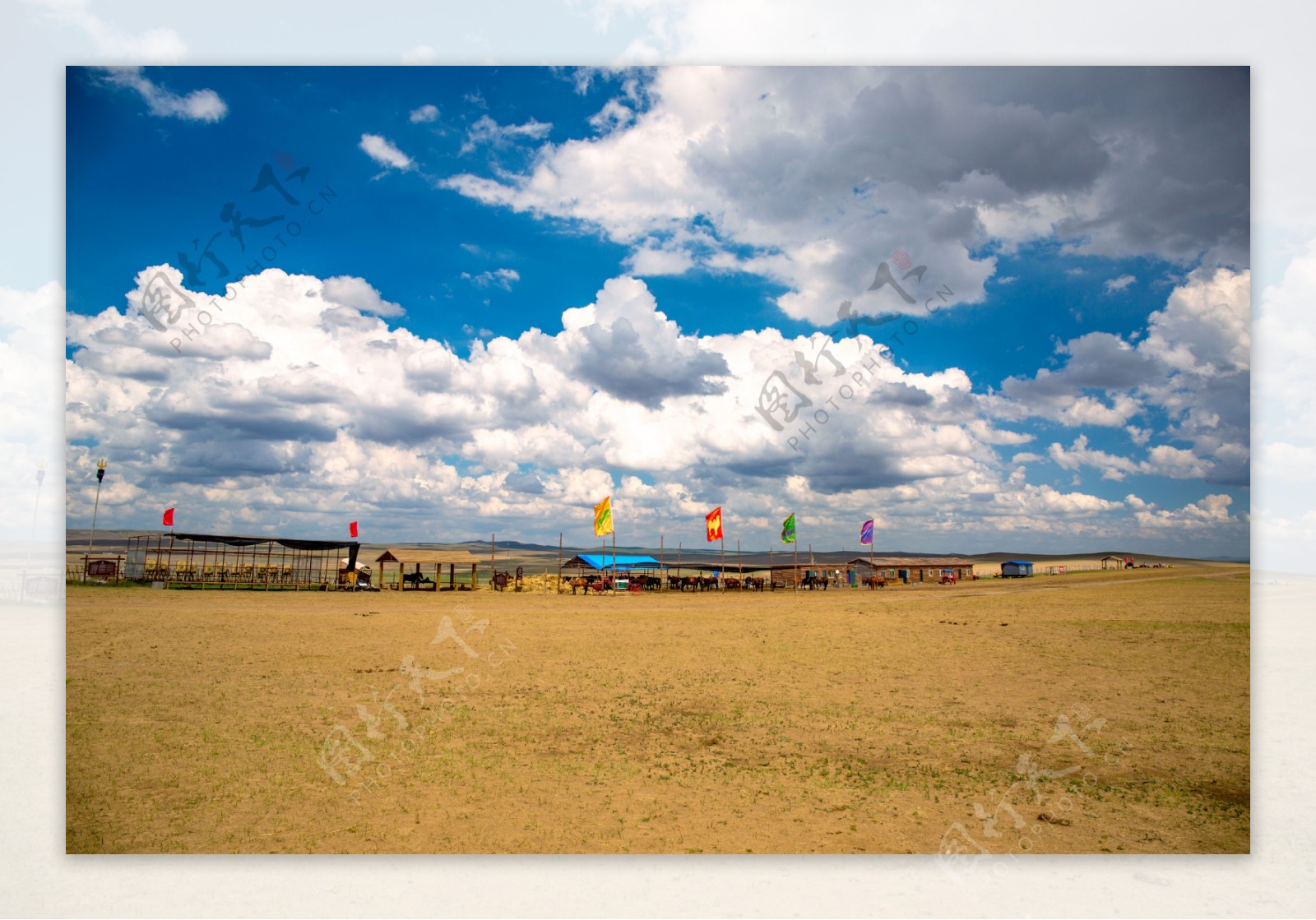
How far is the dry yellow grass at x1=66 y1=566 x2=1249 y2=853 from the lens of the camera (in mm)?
7031

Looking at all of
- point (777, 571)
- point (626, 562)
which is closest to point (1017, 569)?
point (777, 571)

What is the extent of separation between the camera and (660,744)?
372 inches

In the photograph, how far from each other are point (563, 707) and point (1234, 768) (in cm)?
874

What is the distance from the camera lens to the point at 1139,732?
9836 mm

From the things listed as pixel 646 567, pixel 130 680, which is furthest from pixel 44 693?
pixel 646 567

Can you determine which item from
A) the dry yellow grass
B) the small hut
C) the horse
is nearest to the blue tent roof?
the horse

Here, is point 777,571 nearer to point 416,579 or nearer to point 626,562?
point 626,562

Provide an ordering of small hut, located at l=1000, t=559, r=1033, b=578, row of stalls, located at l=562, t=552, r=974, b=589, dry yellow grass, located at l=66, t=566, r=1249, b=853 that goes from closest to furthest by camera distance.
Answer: dry yellow grass, located at l=66, t=566, r=1249, b=853, row of stalls, located at l=562, t=552, r=974, b=589, small hut, located at l=1000, t=559, r=1033, b=578

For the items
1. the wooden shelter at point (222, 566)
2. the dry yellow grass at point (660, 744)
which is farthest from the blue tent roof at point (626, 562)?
the dry yellow grass at point (660, 744)

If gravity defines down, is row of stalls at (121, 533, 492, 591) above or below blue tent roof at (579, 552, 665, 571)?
above

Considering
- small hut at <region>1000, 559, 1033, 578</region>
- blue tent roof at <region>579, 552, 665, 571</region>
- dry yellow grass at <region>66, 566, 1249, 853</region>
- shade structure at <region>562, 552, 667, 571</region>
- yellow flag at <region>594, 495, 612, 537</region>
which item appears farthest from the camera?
small hut at <region>1000, 559, 1033, 578</region>

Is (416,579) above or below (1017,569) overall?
above

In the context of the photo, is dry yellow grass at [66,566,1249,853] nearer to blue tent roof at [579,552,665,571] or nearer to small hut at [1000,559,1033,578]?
blue tent roof at [579,552,665,571]

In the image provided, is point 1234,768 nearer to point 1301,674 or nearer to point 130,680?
point 1301,674
